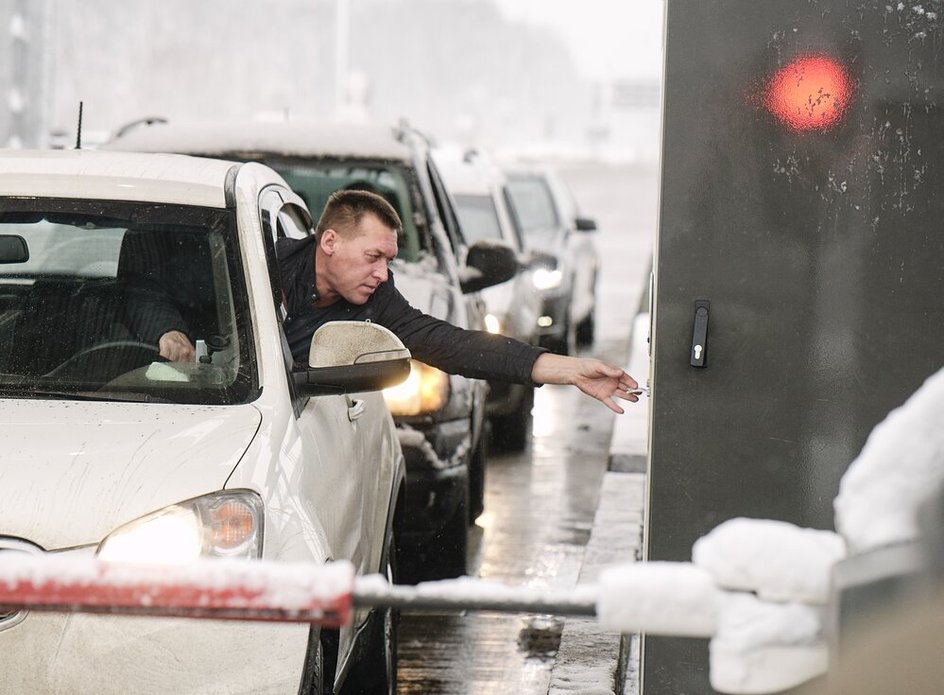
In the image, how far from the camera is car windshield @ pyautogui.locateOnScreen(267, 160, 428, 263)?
7.64 meters

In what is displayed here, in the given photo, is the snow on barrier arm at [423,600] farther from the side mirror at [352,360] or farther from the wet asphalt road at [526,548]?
the wet asphalt road at [526,548]

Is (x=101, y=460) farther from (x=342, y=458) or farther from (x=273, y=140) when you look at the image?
(x=273, y=140)

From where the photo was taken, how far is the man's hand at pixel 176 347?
4.25m

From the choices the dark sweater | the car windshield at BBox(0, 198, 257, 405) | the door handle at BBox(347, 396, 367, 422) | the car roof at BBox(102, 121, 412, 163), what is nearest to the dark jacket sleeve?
the dark sweater

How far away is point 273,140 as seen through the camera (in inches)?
314

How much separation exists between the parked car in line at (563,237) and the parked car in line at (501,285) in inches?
60.9

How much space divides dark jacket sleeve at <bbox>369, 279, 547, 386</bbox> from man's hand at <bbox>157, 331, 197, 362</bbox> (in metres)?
0.89

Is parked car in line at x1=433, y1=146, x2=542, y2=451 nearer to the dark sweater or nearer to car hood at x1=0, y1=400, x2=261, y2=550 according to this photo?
the dark sweater

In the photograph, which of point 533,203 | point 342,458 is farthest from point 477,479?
point 533,203

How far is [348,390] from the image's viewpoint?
417 cm

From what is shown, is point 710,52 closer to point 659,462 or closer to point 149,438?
point 659,462

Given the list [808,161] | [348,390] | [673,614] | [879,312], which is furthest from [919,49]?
[673,614]

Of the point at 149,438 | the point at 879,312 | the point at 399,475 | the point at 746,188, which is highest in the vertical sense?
the point at 746,188

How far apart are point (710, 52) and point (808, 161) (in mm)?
365
